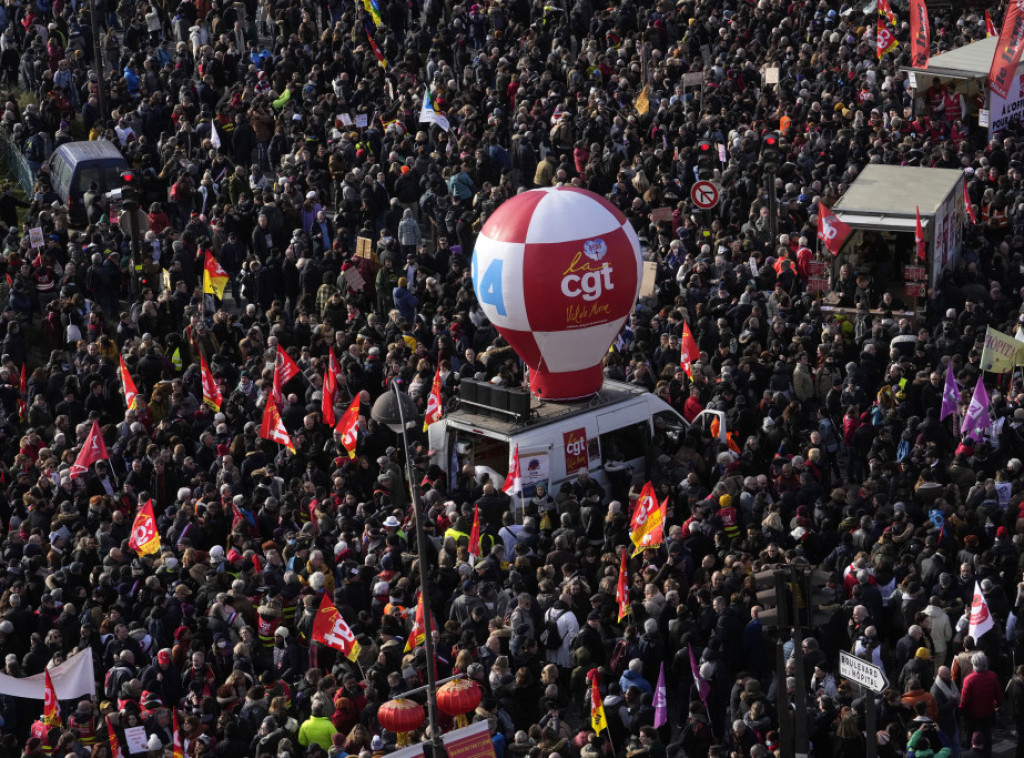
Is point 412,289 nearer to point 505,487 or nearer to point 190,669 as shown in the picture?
point 505,487

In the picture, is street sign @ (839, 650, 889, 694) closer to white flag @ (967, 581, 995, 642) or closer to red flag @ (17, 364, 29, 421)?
white flag @ (967, 581, 995, 642)

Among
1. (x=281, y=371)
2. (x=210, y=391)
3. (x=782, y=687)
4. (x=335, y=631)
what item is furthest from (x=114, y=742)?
(x=281, y=371)

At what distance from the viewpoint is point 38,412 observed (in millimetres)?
30625

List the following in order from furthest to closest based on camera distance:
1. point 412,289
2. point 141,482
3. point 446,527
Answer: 1. point 412,289
2. point 141,482
3. point 446,527

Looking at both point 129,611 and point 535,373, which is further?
point 535,373

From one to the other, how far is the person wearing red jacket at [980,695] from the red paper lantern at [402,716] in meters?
5.58

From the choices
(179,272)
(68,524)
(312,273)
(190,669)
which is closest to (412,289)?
(312,273)

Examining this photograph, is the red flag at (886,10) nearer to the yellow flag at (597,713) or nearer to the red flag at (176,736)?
the yellow flag at (597,713)

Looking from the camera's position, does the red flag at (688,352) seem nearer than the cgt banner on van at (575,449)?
No

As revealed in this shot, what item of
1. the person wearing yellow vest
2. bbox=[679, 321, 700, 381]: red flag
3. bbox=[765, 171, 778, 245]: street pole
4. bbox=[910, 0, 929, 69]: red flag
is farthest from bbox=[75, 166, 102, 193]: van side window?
the person wearing yellow vest

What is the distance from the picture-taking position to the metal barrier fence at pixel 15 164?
41812mm

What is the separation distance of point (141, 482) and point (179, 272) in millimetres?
6960

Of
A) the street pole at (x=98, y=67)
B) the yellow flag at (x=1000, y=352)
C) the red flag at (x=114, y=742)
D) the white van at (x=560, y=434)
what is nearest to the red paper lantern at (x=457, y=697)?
the red flag at (x=114, y=742)

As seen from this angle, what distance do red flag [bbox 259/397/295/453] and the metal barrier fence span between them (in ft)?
50.1
